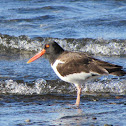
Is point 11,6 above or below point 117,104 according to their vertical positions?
above

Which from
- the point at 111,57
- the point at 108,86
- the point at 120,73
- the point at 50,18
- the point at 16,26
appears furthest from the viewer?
the point at 50,18

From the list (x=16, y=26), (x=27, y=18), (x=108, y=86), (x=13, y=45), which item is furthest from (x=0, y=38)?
(x=108, y=86)

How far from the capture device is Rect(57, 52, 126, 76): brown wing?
5688 mm

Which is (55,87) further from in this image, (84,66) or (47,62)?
(47,62)

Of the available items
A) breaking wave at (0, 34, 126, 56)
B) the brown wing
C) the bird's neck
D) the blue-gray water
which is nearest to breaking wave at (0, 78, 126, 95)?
the blue-gray water

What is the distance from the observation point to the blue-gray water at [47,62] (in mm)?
5098

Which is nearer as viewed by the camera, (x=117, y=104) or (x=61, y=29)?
(x=117, y=104)

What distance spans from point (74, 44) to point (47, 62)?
2.12 metres

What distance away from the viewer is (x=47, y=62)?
347 inches

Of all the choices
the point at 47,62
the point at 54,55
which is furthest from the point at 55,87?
the point at 47,62

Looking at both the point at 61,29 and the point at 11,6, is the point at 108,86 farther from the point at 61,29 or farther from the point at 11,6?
the point at 11,6

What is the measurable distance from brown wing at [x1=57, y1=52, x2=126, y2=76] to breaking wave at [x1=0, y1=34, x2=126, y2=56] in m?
4.26

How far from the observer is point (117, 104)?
18.7ft

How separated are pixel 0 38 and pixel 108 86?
5277 millimetres
